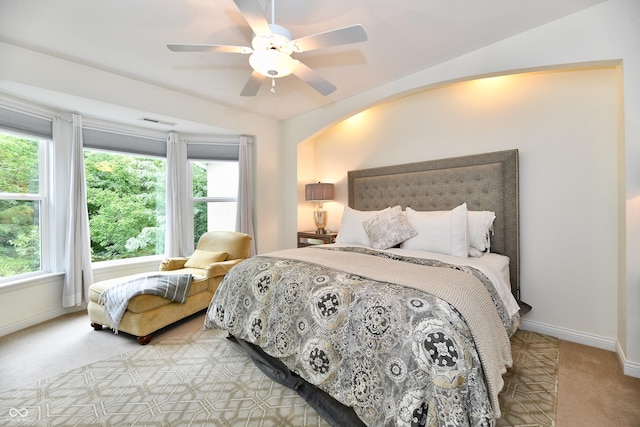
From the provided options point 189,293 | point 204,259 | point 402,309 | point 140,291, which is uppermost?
point 402,309

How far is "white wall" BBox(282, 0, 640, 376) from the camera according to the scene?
6.37 feet

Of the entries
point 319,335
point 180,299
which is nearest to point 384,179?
point 319,335

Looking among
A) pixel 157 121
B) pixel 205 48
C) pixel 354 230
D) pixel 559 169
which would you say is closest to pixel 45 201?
pixel 157 121

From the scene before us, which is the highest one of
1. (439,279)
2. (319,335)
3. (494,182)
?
(494,182)

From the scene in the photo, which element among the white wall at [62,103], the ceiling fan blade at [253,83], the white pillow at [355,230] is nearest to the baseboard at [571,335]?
the white pillow at [355,230]

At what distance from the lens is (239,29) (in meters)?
2.22

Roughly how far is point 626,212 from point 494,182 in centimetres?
99

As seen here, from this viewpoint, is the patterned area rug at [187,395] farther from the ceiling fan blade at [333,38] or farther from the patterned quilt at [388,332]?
the ceiling fan blade at [333,38]

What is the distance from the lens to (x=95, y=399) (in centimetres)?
178

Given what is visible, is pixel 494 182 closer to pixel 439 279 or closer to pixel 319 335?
pixel 439 279

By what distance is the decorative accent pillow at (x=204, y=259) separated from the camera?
3.43 meters

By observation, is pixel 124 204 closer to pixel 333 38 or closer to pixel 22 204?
pixel 22 204

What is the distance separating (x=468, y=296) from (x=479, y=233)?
138 centimetres

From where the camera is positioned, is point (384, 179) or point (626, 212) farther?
point (384, 179)
